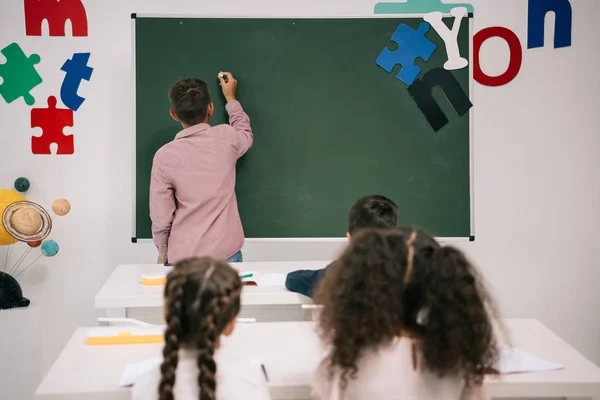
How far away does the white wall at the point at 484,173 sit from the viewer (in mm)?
3814

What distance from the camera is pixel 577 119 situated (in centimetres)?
405

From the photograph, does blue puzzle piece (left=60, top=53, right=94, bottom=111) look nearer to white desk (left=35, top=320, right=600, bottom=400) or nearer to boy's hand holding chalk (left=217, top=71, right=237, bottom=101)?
boy's hand holding chalk (left=217, top=71, right=237, bottom=101)

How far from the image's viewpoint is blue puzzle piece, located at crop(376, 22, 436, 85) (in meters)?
3.54

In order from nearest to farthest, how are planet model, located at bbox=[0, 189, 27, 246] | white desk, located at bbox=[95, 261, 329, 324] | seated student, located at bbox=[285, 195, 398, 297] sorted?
seated student, located at bbox=[285, 195, 398, 297], white desk, located at bbox=[95, 261, 329, 324], planet model, located at bbox=[0, 189, 27, 246]

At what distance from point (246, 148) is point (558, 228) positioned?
1.96 metres

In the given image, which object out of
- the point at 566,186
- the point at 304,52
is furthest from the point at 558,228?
the point at 304,52

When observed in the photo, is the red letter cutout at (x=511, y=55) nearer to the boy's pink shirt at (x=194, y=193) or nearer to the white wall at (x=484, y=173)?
the white wall at (x=484, y=173)

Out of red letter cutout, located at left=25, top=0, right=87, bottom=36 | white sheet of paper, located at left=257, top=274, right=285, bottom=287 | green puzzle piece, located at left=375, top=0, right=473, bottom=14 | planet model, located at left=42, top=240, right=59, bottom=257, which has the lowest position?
white sheet of paper, located at left=257, top=274, right=285, bottom=287

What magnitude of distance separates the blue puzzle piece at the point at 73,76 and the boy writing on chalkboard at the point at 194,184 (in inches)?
31.8

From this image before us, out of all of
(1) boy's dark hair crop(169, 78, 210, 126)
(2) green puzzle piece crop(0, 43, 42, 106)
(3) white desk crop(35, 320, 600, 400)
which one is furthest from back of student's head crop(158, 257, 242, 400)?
(2) green puzzle piece crop(0, 43, 42, 106)

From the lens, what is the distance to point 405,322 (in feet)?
5.13

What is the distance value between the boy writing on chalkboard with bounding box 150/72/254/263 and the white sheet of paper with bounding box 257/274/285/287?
0.49 meters

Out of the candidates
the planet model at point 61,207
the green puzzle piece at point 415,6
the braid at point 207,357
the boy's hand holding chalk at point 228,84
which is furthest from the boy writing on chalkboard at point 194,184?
the braid at point 207,357

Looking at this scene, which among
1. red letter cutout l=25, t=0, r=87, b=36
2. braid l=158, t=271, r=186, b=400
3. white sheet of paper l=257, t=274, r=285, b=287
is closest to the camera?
braid l=158, t=271, r=186, b=400
